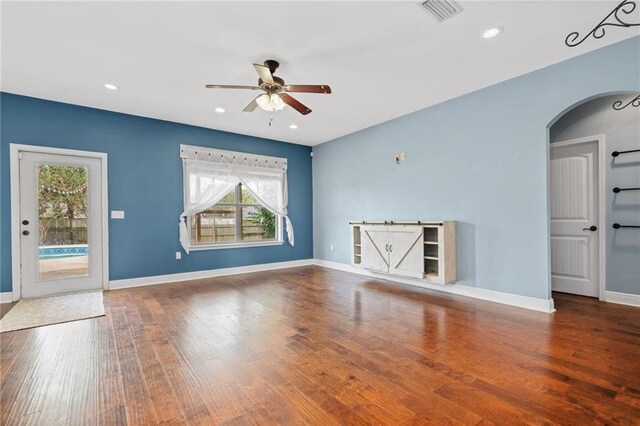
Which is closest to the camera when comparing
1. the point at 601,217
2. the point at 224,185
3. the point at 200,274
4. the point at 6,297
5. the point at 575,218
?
the point at 601,217

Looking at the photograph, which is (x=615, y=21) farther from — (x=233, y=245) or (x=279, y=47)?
(x=233, y=245)

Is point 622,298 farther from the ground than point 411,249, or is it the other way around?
point 411,249

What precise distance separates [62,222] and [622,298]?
7532mm

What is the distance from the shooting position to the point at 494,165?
380cm

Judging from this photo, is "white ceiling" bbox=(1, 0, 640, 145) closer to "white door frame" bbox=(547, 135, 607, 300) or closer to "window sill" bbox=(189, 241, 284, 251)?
"white door frame" bbox=(547, 135, 607, 300)

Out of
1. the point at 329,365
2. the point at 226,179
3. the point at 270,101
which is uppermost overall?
the point at 270,101

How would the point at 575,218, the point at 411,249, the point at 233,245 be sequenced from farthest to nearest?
the point at 233,245 < the point at 411,249 < the point at 575,218

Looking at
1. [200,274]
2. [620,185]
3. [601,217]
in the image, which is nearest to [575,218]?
[601,217]

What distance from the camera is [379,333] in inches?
111

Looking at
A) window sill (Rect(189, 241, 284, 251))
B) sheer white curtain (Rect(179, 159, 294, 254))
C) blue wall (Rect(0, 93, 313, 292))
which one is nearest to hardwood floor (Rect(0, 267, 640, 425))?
blue wall (Rect(0, 93, 313, 292))

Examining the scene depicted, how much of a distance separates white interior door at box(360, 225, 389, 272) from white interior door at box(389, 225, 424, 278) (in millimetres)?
108

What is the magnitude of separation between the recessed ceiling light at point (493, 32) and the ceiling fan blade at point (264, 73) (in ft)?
6.71

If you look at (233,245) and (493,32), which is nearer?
(493,32)

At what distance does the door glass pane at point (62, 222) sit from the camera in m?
4.17
